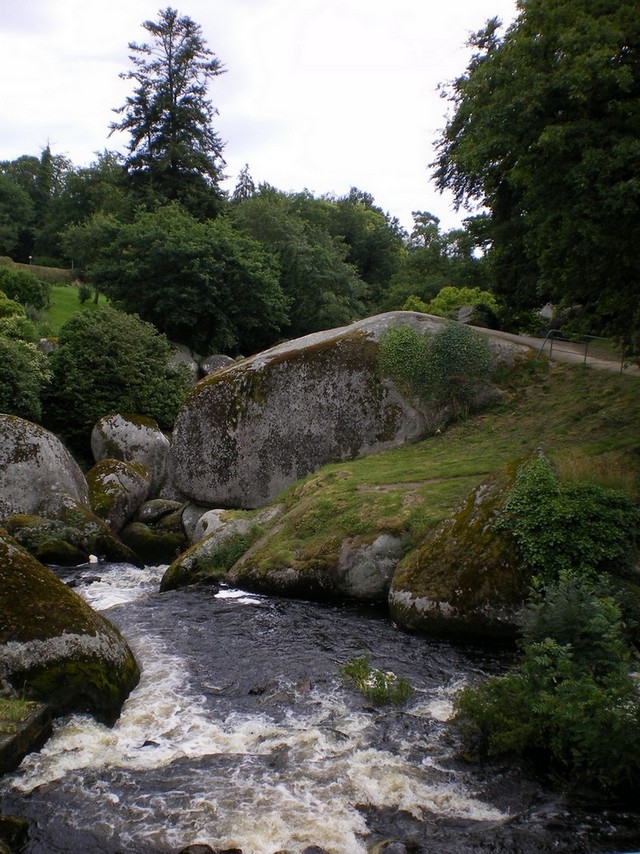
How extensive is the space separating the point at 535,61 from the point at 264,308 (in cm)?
2620

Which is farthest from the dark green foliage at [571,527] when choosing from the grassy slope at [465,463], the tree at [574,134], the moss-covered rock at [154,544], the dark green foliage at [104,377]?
the dark green foliage at [104,377]

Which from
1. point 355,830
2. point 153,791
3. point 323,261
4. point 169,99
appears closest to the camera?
point 355,830

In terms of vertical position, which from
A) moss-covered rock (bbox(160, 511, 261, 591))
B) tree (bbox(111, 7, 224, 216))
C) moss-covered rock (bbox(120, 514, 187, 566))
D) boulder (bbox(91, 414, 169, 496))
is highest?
tree (bbox(111, 7, 224, 216))

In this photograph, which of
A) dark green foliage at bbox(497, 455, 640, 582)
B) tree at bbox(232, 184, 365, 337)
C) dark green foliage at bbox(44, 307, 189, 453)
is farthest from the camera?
tree at bbox(232, 184, 365, 337)

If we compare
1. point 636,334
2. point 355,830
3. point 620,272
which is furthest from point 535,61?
point 355,830

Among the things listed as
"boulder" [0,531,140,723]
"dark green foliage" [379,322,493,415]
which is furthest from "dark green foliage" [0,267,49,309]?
"boulder" [0,531,140,723]

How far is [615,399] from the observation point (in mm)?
17688

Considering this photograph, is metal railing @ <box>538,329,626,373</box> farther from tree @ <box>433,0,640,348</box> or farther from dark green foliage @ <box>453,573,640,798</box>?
dark green foliage @ <box>453,573,640,798</box>

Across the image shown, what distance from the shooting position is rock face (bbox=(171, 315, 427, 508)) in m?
20.2

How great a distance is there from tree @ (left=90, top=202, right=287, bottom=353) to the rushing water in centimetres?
2708

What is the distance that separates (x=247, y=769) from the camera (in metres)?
7.75

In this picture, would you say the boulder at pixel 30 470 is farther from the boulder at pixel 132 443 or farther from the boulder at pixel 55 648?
the boulder at pixel 55 648

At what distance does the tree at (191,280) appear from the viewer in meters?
36.0

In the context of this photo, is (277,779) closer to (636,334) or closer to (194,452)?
(636,334)
